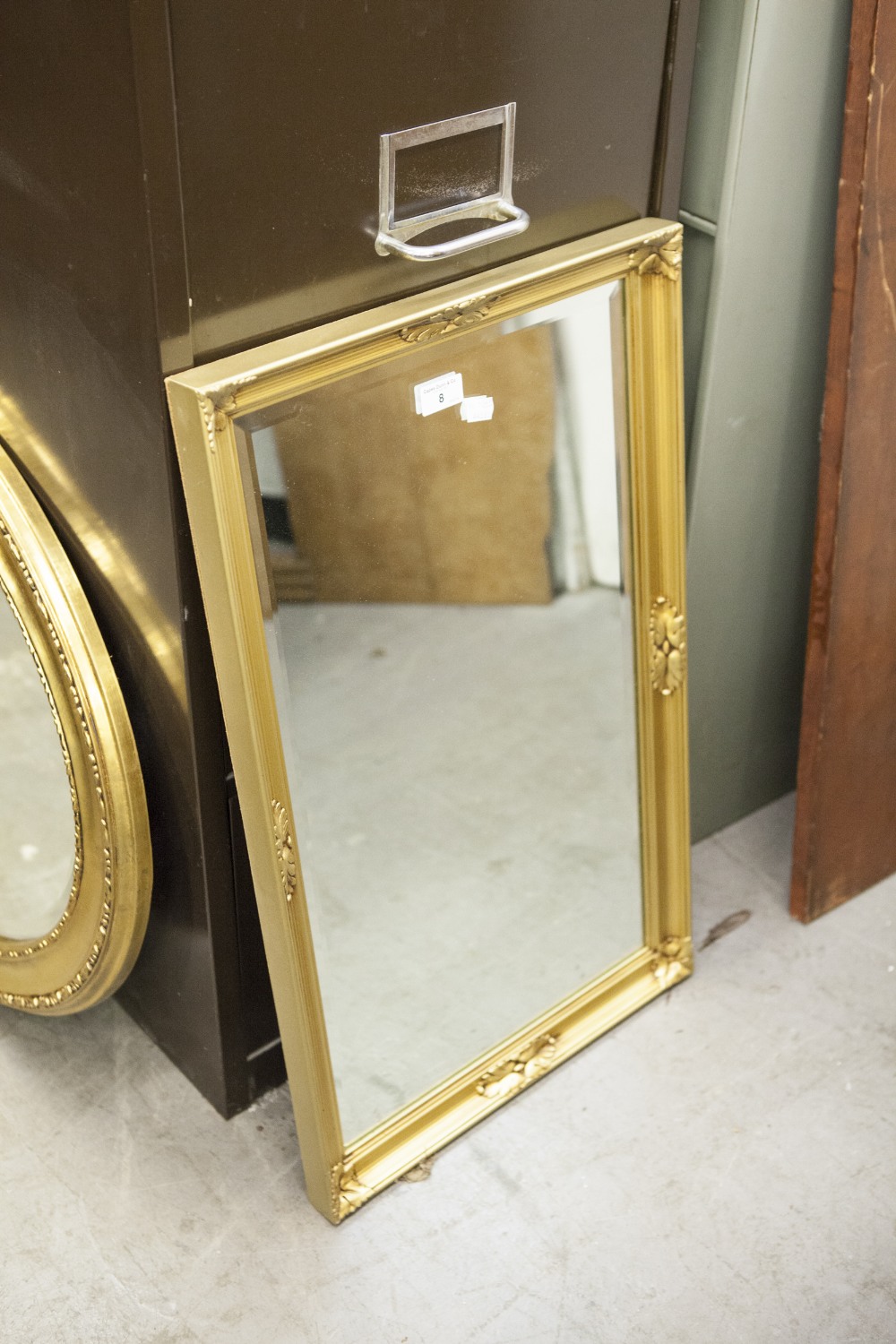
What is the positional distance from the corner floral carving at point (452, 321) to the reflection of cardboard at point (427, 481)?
0.10 feet

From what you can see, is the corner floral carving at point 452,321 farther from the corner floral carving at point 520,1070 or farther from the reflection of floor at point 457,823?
the corner floral carving at point 520,1070

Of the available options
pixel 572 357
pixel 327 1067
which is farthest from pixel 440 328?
pixel 327 1067

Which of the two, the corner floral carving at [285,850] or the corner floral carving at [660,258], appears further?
the corner floral carving at [660,258]

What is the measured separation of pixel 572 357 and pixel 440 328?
26 centimetres

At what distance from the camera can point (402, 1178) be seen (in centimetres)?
193

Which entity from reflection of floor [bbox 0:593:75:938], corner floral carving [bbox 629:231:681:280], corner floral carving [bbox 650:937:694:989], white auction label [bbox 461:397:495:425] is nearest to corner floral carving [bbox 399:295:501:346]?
white auction label [bbox 461:397:495:425]

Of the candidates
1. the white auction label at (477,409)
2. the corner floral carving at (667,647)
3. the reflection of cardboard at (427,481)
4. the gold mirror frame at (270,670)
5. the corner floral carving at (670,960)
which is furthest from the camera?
the corner floral carving at (670,960)

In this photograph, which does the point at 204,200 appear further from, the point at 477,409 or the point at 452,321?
the point at 477,409

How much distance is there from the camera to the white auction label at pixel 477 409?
67.9 inches

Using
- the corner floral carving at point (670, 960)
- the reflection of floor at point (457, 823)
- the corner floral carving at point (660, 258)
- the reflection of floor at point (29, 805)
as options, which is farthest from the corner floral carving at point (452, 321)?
the corner floral carving at point (670, 960)

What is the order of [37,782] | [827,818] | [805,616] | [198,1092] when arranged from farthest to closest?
[805,616] → [827,818] → [198,1092] → [37,782]

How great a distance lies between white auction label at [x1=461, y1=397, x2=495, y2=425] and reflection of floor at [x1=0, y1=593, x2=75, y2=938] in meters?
0.66

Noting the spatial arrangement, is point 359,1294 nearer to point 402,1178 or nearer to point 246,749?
point 402,1178

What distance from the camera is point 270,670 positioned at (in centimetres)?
160
